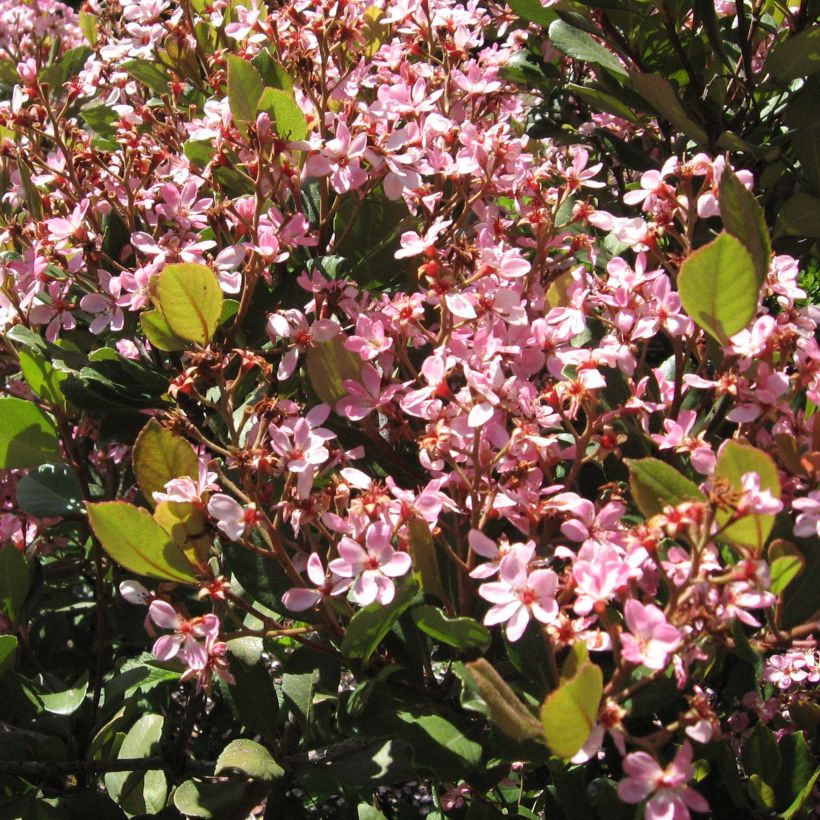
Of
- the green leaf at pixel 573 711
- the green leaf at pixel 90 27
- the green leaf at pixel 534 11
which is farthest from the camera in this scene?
the green leaf at pixel 90 27

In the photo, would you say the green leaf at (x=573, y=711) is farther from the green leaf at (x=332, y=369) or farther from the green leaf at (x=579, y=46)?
the green leaf at (x=579, y=46)

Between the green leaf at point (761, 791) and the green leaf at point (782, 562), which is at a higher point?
the green leaf at point (782, 562)

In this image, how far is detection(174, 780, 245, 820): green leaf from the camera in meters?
1.15

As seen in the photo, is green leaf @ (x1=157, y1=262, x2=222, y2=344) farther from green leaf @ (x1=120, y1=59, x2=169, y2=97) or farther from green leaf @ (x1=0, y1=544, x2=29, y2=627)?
green leaf @ (x1=120, y1=59, x2=169, y2=97)

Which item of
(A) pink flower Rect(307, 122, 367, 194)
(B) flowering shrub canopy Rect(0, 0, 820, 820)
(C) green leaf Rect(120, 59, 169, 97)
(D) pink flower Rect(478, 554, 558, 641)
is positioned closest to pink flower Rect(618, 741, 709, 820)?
(B) flowering shrub canopy Rect(0, 0, 820, 820)

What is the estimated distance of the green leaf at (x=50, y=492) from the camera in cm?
138

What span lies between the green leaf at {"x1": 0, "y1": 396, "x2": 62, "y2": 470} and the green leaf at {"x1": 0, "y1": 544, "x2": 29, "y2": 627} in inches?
5.5

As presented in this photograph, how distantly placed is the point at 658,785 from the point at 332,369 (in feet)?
2.02

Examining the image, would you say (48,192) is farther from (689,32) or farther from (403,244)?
(689,32)

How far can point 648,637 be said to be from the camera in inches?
31.7

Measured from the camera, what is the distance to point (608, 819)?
1214 mm

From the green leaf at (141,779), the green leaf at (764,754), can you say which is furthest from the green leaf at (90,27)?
the green leaf at (764,754)

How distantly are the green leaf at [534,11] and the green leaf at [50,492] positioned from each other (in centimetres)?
121

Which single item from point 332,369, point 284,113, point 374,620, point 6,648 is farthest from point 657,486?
point 6,648
